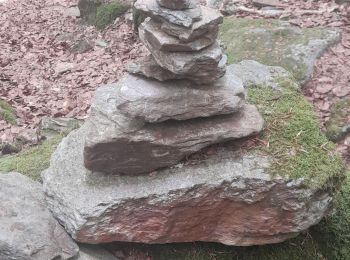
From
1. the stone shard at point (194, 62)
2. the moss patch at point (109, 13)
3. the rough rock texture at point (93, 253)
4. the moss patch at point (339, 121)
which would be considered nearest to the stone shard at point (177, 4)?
the stone shard at point (194, 62)

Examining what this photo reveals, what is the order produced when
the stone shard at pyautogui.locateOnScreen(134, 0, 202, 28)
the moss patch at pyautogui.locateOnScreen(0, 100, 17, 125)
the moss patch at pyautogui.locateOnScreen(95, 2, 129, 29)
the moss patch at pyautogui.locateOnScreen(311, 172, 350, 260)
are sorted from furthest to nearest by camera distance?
the moss patch at pyautogui.locateOnScreen(95, 2, 129, 29), the moss patch at pyautogui.locateOnScreen(0, 100, 17, 125), the moss patch at pyautogui.locateOnScreen(311, 172, 350, 260), the stone shard at pyautogui.locateOnScreen(134, 0, 202, 28)

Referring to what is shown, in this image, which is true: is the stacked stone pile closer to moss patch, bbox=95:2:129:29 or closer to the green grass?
the green grass

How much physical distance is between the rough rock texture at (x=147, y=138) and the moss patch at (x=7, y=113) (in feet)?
9.90

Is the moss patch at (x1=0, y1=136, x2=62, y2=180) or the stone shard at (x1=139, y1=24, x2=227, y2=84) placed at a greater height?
the stone shard at (x1=139, y1=24, x2=227, y2=84)

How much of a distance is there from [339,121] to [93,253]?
317cm

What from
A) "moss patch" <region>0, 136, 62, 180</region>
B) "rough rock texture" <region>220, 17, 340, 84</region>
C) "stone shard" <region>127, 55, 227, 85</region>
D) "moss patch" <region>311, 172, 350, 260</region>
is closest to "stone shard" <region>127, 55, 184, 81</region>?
"stone shard" <region>127, 55, 227, 85</region>

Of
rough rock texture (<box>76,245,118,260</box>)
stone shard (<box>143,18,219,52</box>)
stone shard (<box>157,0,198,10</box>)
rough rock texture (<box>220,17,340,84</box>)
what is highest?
stone shard (<box>157,0,198,10</box>)

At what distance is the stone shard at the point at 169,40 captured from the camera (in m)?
3.27

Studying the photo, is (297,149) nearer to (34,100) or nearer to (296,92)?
(296,92)

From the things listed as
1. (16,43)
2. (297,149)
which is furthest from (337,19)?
(16,43)

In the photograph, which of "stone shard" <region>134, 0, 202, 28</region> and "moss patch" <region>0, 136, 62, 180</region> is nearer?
"stone shard" <region>134, 0, 202, 28</region>

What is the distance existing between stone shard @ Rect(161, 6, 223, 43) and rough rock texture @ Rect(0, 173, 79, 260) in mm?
1745

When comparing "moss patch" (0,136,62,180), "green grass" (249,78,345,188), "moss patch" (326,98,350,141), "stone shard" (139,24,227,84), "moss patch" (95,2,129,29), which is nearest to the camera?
"stone shard" (139,24,227,84)

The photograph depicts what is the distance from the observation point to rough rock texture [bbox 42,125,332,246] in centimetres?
363
